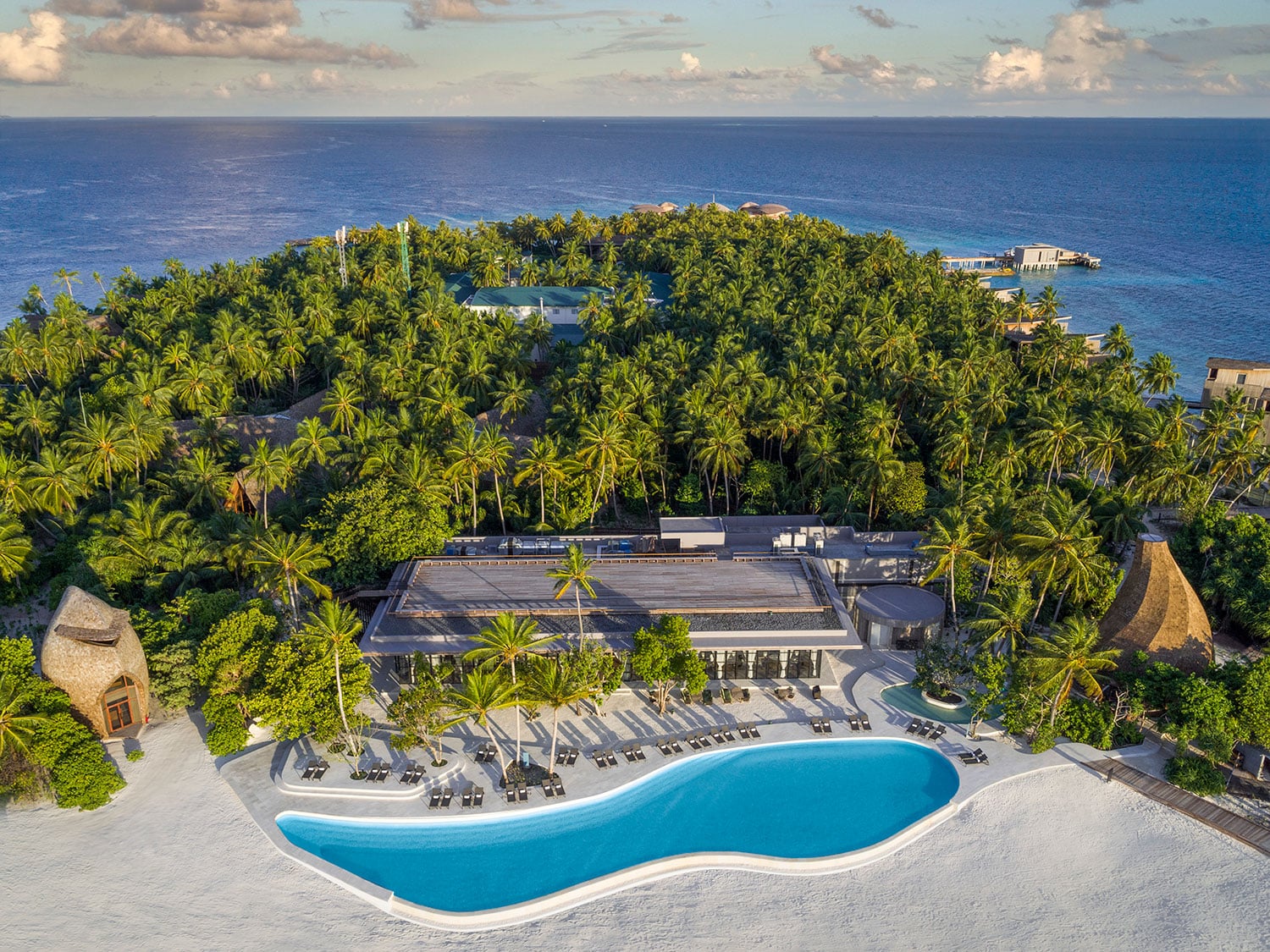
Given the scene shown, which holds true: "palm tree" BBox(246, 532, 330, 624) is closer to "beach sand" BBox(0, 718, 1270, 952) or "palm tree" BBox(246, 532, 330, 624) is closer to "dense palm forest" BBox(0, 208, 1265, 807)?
"dense palm forest" BBox(0, 208, 1265, 807)

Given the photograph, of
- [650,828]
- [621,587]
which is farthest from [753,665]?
[650,828]

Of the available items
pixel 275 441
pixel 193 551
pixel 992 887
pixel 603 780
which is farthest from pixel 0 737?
pixel 992 887

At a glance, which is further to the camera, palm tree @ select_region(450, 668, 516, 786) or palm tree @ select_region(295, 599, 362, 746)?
palm tree @ select_region(295, 599, 362, 746)

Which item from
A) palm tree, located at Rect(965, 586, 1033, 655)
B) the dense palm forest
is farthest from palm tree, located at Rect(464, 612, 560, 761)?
palm tree, located at Rect(965, 586, 1033, 655)

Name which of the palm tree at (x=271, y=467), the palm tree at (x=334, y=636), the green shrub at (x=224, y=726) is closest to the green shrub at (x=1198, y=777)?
the palm tree at (x=334, y=636)

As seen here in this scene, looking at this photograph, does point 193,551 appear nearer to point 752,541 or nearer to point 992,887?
point 752,541

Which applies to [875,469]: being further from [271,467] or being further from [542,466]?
[271,467]
